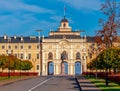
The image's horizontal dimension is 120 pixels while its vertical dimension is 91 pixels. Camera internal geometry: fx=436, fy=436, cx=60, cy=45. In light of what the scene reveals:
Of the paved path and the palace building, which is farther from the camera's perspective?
the palace building

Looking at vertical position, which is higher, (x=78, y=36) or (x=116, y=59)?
(x=78, y=36)

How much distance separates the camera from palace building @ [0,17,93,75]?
511ft

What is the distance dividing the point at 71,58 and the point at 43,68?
35.8ft

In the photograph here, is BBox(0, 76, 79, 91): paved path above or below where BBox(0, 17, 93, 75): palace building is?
below

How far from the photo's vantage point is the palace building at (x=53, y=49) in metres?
156

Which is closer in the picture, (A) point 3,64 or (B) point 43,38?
(A) point 3,64

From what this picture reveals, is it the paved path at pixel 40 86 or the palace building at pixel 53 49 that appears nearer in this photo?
the paved path at pixel 40 86

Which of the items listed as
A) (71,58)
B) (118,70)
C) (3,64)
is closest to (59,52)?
(71,58)

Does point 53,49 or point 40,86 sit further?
point 53,49

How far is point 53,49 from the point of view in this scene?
158250 mm

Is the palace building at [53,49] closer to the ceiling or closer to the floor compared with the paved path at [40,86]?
closer to the ceiling

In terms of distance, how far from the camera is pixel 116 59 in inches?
2426

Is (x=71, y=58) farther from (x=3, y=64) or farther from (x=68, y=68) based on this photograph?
(x=3, y=64)

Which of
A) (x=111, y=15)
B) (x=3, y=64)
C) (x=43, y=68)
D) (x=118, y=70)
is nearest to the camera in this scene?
(x=111, y=15)
